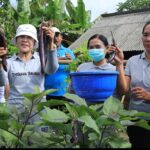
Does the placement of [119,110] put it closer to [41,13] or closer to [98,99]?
[98,99]

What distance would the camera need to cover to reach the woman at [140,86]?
7.50 feet

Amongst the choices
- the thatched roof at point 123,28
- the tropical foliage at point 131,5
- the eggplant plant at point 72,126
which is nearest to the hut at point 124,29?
the thatched roof at point 123,28

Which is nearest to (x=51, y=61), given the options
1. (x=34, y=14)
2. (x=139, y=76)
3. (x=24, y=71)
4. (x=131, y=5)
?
(x=24, y=71)

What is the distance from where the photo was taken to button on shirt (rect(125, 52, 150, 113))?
7.71 feet

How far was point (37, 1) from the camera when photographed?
13727mm

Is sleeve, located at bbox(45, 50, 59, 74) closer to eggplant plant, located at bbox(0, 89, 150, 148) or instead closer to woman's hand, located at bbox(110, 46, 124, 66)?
woman's hand, located at bbox(110, 46, 124, 66)

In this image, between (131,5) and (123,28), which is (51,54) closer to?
(123,28)

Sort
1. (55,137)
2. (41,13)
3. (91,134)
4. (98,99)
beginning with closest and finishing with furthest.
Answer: (91,134), (55,137), (98,99), (41,13)

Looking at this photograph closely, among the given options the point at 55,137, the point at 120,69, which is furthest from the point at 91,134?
the point at 120,69

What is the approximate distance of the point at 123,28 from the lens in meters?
16.2

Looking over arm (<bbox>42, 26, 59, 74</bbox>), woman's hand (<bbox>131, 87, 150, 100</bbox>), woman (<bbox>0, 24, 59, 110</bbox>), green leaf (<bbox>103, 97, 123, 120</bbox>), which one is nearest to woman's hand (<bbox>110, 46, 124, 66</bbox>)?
woman's hand (<bbox>131, 87, 150, 100</bbox>)

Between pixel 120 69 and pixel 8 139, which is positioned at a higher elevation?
pixel 120 69

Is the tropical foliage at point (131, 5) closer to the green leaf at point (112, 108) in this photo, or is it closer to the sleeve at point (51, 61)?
the sleeve at point (51, 61)

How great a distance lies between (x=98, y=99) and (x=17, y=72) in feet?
3.02
